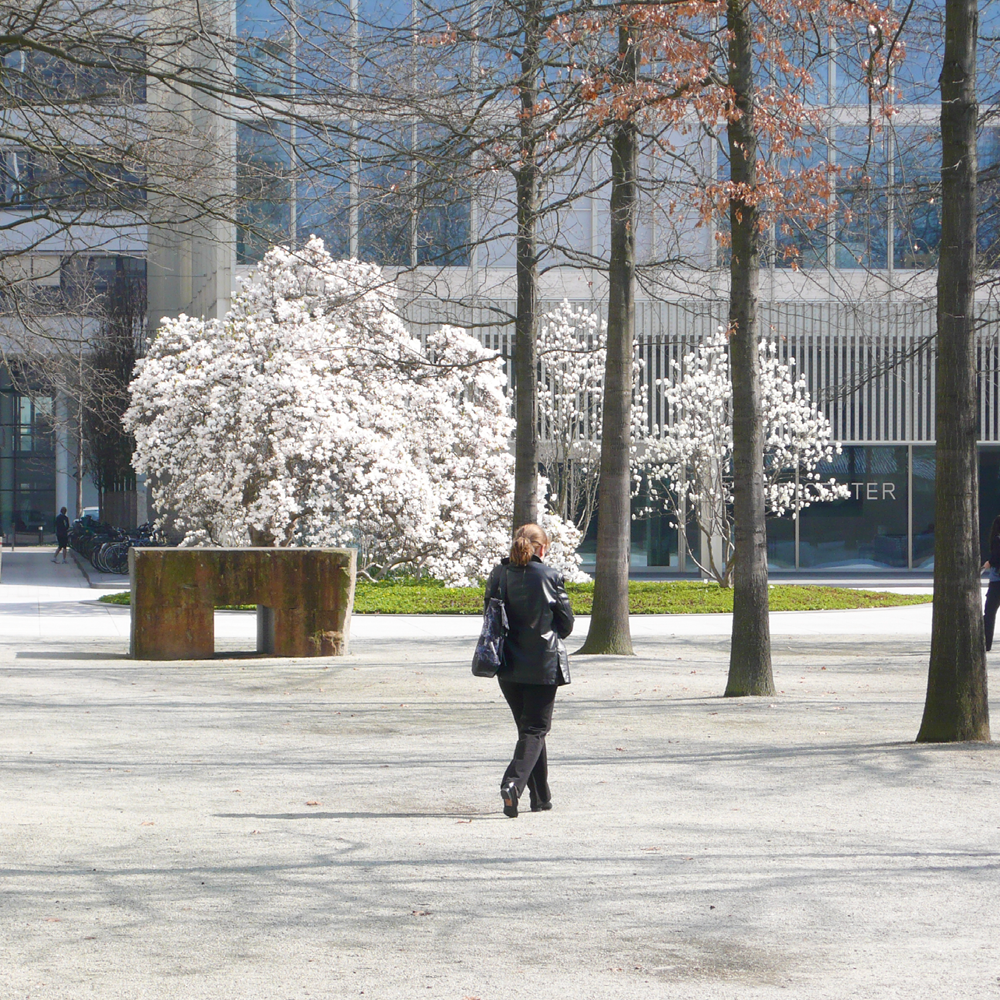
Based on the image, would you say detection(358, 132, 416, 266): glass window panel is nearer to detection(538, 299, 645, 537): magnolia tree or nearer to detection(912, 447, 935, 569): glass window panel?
detection(538, 299, 645, 537): magnolia tree

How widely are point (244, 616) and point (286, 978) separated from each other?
1807 cm

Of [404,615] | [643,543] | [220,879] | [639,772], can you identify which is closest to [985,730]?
[639,772]

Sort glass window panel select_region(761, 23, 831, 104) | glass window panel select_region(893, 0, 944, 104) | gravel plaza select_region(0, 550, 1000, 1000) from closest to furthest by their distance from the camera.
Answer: gravel plaza select_region(0, 550, 1000, 1000) < glass window panel select_region(893, 0, 944, 104) < glass window panel select_region(761, 23, 831, 104)

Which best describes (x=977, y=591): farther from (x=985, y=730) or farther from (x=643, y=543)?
(x=643, y=543)

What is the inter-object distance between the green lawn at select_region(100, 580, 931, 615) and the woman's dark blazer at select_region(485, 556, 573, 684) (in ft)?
45.0

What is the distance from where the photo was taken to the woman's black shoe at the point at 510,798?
7227 millimetres

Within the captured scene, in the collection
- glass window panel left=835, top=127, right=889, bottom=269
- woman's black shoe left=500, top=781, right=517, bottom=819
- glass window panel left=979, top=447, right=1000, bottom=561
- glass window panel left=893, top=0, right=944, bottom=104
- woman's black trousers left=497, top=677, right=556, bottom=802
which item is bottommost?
woman's black shoe left=500, top=781, right=517, bottom=819

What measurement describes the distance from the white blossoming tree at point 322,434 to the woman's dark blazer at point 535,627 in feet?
51.1

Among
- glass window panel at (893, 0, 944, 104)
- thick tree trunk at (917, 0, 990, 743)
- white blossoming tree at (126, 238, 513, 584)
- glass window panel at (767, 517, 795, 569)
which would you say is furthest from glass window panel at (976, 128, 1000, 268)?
glass window panel at (767, 517, 795, 569)

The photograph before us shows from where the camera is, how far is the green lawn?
2261 cm

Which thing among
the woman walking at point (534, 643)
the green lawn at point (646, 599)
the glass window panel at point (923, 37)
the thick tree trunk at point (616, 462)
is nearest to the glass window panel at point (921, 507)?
the green lawn at point (646, 599)

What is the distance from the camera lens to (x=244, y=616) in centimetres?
2233

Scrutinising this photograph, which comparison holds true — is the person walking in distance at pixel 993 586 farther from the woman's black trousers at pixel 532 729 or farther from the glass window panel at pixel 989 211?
the woman's black trousers at pixel 532 729

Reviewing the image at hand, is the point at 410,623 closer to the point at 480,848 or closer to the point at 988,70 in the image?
the point at 988,70
